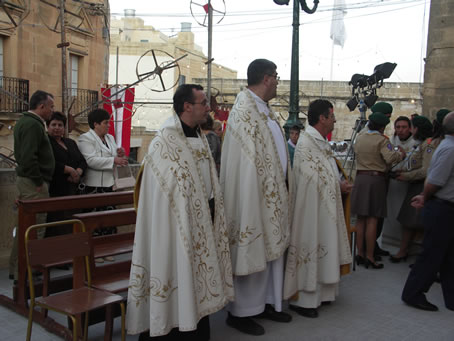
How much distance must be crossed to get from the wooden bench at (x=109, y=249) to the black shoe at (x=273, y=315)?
123 centimetres

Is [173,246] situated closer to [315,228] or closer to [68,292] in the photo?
[68,292]

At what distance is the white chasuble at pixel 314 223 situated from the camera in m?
4.29

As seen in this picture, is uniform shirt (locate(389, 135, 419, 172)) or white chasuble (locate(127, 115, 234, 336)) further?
uniform shirt (locate(389, 135, 419, 172))

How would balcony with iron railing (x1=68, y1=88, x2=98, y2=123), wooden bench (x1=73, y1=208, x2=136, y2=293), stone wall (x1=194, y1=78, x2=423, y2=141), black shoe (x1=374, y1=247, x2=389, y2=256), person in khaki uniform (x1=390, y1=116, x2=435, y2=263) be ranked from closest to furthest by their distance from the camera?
1. wooden bench (x1=73, y1=208, x2=136, y2=293)
2. person in khaki uniform (x1=390, y1=116, x2=435, y2=263)
3. black shoe (x1=374, y1=247, x2=389, y2=256)
4. balcony with iron railing (x1=68, y1=88, x2=98, y2=123)
5. stone wall (x1=194, y1=78, x2=423, y2=141)

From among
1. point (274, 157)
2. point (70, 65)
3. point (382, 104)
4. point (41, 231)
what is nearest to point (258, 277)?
point (274, 157)

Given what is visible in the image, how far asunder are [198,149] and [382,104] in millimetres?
3262

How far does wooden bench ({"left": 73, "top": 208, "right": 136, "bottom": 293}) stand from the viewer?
3703mm

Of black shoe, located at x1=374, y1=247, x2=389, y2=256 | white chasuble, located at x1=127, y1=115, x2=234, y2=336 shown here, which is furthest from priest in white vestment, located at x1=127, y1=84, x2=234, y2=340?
black shoe, located at x1=374, y1=247, x2=389, y2=256

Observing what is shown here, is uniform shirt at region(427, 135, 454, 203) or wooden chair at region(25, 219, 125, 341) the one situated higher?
uniform shirt at region(427, 135, 454, 203)

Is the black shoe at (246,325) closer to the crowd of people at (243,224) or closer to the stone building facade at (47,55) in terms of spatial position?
the crowd of people at (243,224)

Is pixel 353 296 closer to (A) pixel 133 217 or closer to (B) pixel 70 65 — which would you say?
(A) pixel 133 217

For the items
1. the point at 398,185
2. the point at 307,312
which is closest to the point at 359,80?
the point at 398,185

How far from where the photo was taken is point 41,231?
4.89 meters

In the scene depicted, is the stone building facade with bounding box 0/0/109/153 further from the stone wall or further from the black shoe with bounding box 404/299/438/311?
the black shoe with bounding box 404/299/438/311
